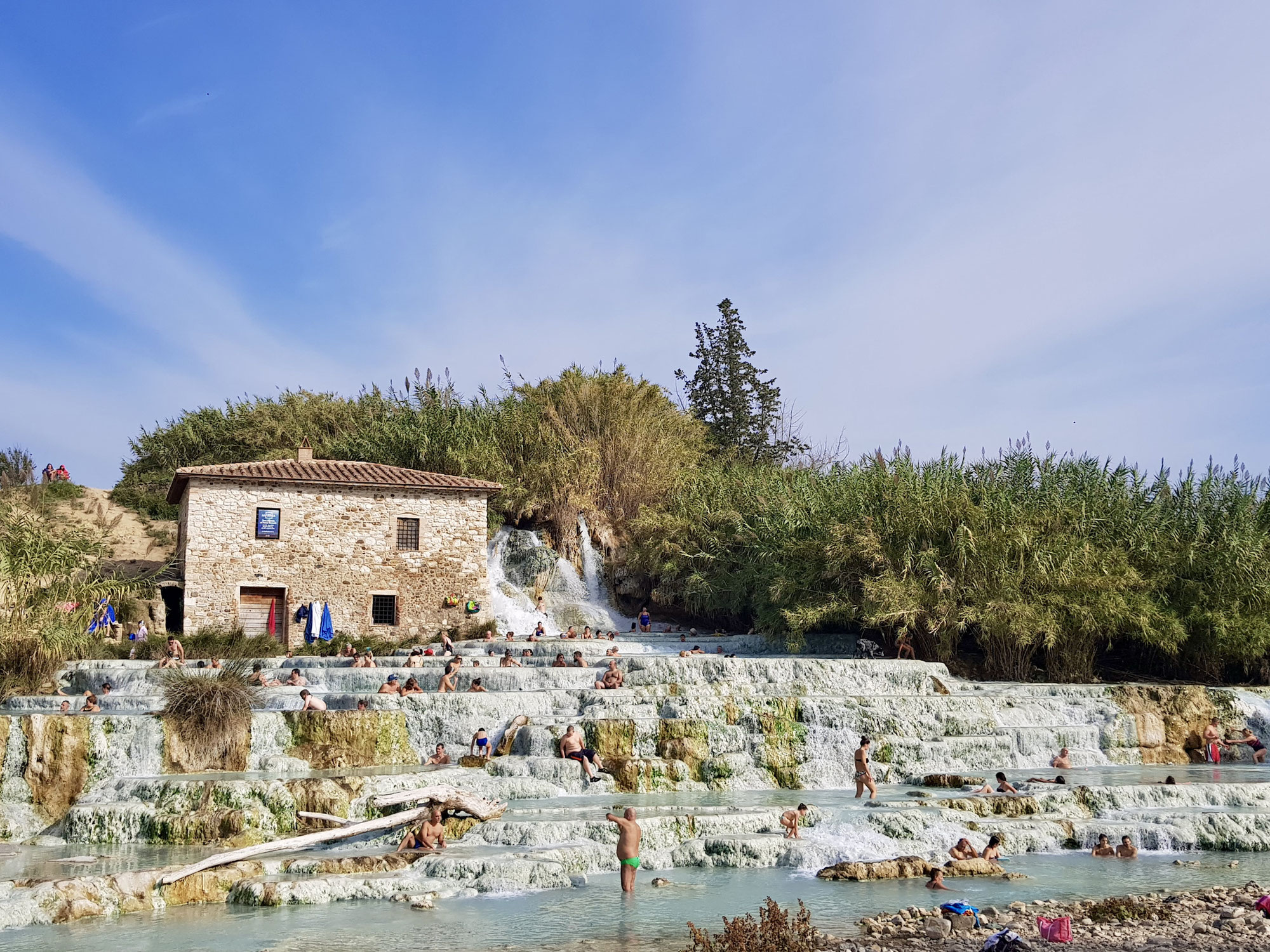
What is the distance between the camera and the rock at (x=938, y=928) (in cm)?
950

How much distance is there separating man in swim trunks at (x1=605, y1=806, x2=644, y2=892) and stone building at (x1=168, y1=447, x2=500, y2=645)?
18424mm

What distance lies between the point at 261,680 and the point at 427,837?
766 centimetres

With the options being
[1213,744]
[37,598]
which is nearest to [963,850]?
[1213,744]

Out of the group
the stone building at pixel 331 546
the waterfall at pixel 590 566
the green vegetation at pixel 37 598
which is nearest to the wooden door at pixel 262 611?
the stone building at pixel 331 546

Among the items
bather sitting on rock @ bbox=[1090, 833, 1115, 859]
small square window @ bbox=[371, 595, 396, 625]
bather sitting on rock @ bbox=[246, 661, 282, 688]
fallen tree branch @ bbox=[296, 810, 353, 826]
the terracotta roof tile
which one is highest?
the terracotta roof tile

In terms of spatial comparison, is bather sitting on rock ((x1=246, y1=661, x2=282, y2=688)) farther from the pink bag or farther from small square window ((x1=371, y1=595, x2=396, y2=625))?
the pink bag

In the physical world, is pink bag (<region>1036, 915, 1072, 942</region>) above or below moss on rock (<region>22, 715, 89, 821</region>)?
below

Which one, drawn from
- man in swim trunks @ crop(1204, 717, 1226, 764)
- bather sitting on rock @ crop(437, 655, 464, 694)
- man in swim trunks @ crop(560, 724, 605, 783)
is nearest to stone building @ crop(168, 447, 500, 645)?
bather sitting on rock @ crop(437, 655, 464, 694)

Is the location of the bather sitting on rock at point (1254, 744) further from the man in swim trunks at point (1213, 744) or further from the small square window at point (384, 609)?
the small square window at point (384, 609)

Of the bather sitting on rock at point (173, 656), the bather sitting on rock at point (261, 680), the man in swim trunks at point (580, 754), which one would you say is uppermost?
the bather sitting on rock at point (173, 656)

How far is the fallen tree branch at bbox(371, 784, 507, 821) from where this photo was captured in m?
13.3

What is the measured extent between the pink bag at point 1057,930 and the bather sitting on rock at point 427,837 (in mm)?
6821

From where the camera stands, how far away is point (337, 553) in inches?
1144

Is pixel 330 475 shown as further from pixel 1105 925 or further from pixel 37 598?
pixel 1105 925
